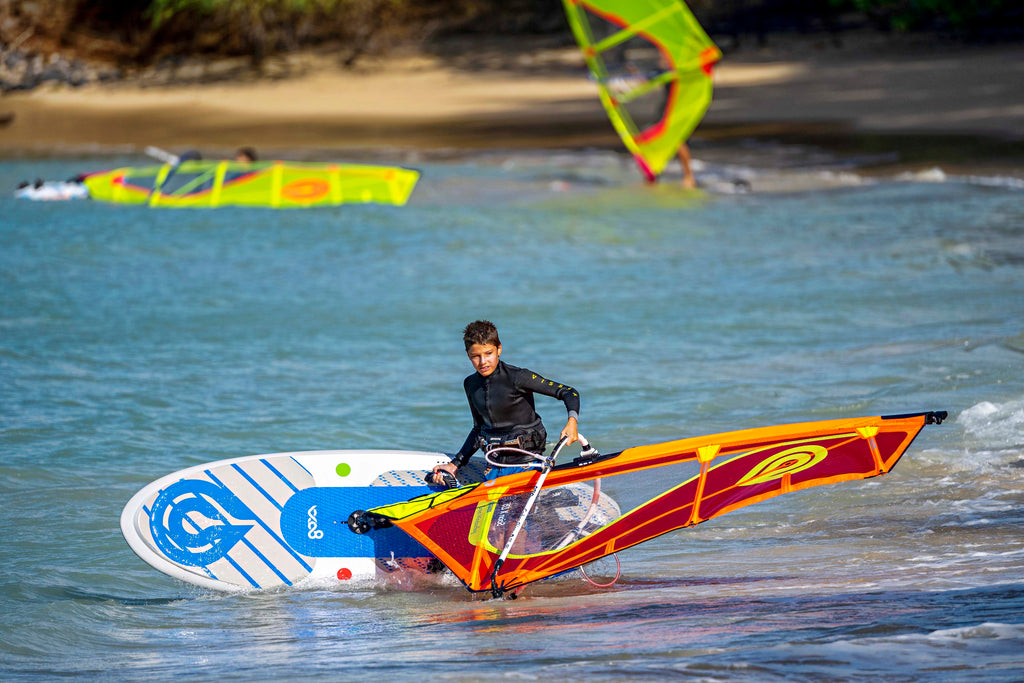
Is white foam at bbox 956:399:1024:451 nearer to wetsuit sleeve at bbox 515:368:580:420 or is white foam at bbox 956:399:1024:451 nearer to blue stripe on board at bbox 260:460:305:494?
wetsuit sleeve at bbox 515:368:580:420

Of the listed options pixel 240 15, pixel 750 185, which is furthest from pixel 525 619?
pixel 240 15

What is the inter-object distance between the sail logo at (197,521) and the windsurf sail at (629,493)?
1.23 m

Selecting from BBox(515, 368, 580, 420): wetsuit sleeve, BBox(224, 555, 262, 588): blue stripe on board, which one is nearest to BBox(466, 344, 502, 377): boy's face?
BBox(515, 368, 580, 420): wetsuit sleeve

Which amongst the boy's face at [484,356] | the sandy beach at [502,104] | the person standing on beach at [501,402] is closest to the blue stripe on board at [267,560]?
the person standing on beach at [501,402]

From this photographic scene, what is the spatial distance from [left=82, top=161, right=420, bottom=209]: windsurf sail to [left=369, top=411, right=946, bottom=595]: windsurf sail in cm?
1168

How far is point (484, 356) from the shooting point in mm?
5043

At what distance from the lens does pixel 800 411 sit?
7789 mm

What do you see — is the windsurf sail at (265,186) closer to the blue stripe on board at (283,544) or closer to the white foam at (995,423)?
the white foam at (995,423)

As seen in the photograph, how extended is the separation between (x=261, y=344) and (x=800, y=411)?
15.5 ft

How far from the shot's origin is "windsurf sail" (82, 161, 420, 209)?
16328mm

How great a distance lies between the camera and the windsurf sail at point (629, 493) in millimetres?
5062

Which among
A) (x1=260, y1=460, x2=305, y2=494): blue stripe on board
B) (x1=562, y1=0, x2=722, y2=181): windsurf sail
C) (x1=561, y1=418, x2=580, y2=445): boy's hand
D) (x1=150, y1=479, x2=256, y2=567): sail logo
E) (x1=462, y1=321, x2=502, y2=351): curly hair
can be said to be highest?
(x1=562, y1=0, x2=722, y2=181): windsurf sail

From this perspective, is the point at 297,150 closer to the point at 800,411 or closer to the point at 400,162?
the point at 400,162

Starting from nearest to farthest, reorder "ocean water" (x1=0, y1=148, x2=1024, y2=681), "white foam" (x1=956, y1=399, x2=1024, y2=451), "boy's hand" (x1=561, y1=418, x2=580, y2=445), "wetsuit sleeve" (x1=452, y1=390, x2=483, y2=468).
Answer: "ocean water" (x1=0, y1=148, x2=1024, y2=681) → "boy's hand" (x1=561, y1=418, x2=580, y2=445) → "wetsuit sleeve" (x1=452, y1=390, x2=483, y2=468) → "white foam" (x1=956, y1=399, x2=1024, y2=451)
